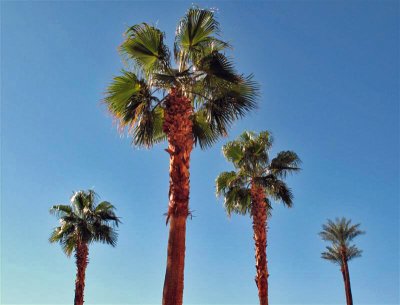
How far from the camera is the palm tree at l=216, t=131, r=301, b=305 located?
2153 centimetres

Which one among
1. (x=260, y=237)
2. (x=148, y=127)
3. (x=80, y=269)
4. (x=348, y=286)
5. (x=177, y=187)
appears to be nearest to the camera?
(x=177, y=187)

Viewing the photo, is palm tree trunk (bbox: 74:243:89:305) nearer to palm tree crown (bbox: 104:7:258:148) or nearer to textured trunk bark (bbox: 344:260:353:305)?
palm tree crown (bbox: 104:7:258:148)

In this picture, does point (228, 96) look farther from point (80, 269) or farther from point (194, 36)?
point (80, 269)

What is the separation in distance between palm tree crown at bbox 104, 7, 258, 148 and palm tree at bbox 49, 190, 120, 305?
1277 cm

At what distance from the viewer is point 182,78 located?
1216cm

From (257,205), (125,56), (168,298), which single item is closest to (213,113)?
(125,56)

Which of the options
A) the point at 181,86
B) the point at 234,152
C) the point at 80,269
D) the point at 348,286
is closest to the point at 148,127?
the point at 181,86

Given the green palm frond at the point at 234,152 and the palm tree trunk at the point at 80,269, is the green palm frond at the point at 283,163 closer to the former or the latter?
the green palm frond at the point at 234,152

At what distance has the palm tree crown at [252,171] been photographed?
Answer: 21875 millimetres

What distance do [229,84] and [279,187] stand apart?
1040cm

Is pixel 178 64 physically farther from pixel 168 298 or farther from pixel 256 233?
pixel 256 233

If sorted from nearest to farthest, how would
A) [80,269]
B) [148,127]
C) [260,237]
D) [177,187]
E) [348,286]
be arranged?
[177,187], [148,127], [260,237], [80,269], [348,286]

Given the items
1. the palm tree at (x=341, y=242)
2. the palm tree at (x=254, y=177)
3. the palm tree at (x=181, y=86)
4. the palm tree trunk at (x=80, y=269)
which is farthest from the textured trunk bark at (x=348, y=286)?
the palm tree at (x=181, y=86)

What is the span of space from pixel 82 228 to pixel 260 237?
10438 mm
